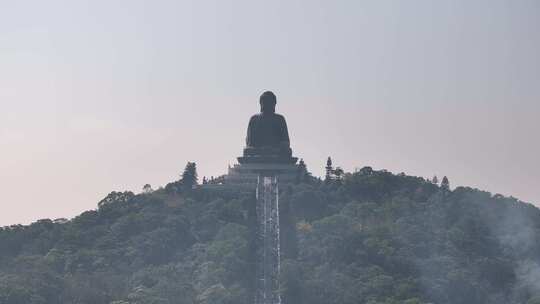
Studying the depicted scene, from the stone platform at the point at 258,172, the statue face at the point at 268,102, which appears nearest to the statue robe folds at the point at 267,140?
the statue face at the point at 268,102

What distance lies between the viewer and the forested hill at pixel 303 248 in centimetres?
13938

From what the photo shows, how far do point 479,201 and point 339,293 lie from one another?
28.0 m

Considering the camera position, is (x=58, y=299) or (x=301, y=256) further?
(x=301, y=256)

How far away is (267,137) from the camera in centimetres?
17788

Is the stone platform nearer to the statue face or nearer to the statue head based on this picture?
the statue head

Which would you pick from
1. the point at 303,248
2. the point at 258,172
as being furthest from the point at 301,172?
the point at 303,248

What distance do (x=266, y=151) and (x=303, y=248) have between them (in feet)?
88.5

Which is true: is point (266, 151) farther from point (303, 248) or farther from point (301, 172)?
point (303, 248)

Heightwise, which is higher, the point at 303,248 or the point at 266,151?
the point at 266,151

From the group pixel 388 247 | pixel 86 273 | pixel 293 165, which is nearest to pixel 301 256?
pixel 388 247

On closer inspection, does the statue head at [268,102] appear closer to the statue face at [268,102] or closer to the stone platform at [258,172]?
the statue face at [268,102]

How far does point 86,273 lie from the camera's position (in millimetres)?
144125

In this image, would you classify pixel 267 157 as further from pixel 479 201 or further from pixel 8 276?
pixel 8 276

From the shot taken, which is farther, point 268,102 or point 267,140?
point 268,102
